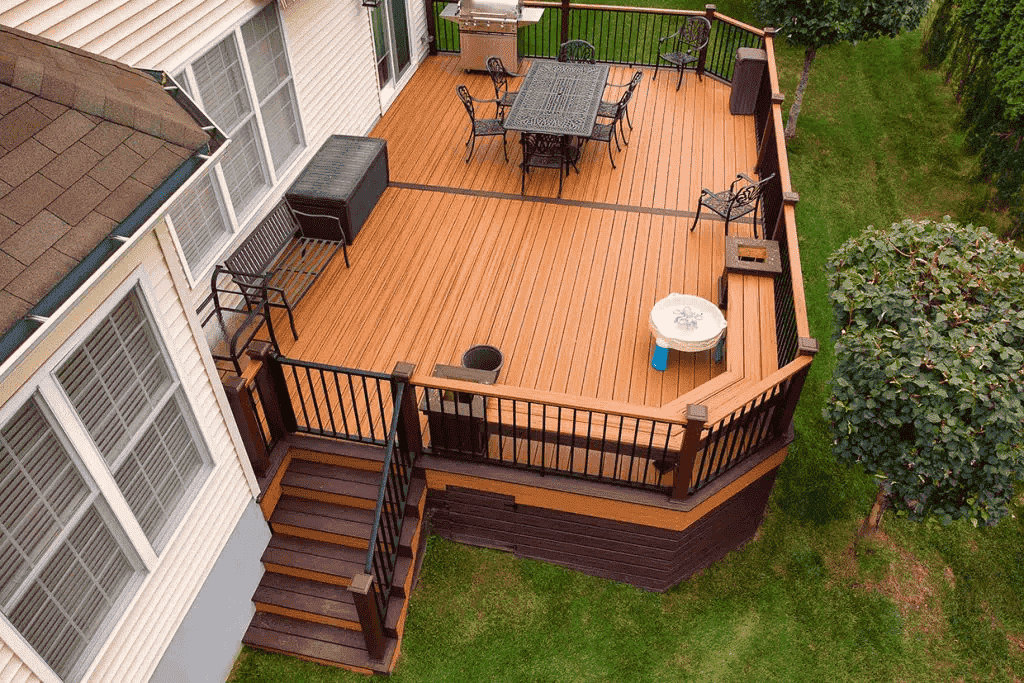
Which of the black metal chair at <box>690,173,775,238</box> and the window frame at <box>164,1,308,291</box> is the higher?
the window frame at <box>164,1,308,291</box>

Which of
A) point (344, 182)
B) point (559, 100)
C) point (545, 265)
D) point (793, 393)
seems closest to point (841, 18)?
point (559, 100)

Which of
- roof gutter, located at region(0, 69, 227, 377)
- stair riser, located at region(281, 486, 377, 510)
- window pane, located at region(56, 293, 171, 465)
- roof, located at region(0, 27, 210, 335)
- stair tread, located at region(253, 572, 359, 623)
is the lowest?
stair tread, located at region(253, 572, 359, 623)

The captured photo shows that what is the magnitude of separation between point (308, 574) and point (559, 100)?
22.9 ft

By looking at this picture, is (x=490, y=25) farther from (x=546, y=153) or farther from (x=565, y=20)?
(x=546, y=153)

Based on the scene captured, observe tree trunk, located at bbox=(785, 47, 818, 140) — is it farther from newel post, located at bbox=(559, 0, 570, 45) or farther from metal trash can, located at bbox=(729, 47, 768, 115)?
newel post, located at bbox=(559, 0, 570, 45)

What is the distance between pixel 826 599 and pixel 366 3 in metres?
9.02

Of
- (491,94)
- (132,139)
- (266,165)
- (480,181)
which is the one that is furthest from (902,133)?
(132,139)

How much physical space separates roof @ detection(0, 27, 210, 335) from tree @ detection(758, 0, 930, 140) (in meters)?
10.4

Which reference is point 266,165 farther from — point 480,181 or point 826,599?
point 826,599

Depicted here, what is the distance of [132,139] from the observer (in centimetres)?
376

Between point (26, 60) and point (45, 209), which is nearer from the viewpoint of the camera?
point (45, 209)

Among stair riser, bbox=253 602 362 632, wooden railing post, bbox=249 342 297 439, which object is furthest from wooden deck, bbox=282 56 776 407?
stair riser, bbox=253 602 362 632

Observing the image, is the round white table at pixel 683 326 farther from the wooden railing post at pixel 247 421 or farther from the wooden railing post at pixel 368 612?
the wooden railing post at pixel 247 421

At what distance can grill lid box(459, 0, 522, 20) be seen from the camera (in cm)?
1194
